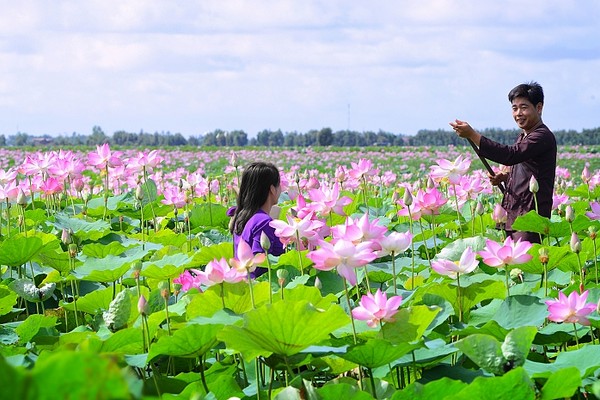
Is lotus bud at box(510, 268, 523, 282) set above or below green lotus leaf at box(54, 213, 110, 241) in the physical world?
below

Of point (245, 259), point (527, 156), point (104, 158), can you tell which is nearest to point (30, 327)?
point (245, 259)

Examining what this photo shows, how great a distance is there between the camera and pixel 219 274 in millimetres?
1744

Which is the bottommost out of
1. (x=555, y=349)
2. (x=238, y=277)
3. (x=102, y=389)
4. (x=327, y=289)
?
(x=555, y=349)

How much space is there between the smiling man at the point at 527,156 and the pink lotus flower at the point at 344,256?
7.77ft

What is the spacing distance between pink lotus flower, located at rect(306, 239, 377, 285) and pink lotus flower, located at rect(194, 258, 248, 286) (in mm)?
238

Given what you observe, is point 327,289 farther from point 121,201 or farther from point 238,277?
point 121,201

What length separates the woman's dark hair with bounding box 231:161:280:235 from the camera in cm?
342

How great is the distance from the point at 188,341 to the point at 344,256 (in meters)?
0.35

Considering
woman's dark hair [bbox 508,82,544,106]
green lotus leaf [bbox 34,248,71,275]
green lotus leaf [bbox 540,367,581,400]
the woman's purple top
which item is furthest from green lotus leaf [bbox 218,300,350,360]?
woman's dark hair [bbox 508,82,544,106]

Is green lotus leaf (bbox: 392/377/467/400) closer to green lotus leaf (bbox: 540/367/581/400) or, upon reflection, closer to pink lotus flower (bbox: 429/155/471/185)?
green lotus leaf (bbox: 540/367/581/400)

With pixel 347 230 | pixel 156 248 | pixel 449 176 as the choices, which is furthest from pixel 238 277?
pixel 449 176

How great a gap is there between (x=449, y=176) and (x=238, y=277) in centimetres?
157

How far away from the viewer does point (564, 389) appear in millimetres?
1270

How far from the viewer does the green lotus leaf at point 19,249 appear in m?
2.50
